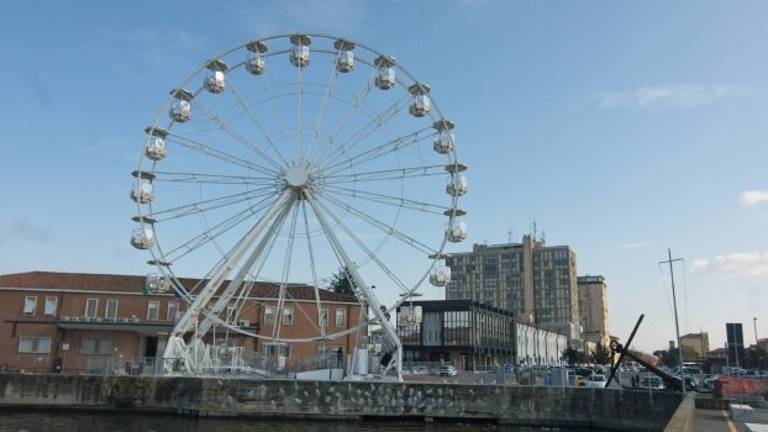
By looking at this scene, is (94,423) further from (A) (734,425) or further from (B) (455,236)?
(A) (734,425)

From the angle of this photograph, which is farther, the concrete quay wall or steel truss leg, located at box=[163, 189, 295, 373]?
steel truss leg, located at box=[163, 189, 295, 373]

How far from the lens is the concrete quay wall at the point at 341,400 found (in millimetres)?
38344

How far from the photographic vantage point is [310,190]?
42.3 metres

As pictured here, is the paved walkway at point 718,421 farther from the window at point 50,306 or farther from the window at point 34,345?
the window at point 50,306

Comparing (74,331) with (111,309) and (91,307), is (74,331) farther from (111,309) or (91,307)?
(111,309)

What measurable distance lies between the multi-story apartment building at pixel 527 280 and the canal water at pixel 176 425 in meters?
138

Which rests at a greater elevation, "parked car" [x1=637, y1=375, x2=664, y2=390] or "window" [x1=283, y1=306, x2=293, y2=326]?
"window" [x1=283, y1=306, x2=293, y2=326]

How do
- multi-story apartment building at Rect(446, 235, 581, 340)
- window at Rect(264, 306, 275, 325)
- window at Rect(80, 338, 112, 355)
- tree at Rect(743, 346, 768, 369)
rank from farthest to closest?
multi-story apartment building at Rect(446, 235, 581, 340), tree at Rect(743, 346, 768, 369), window at Rect(264, 306, 275, 325), window at Rect(80, 338, 112, 355)

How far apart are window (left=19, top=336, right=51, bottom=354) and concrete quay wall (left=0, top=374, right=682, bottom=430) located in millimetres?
16393

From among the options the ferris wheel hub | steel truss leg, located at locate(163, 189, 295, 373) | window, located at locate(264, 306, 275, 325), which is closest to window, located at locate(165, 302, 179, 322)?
window, located at locate(264, 306, 275, 325)

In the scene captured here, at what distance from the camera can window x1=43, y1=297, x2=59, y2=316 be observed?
5659cm

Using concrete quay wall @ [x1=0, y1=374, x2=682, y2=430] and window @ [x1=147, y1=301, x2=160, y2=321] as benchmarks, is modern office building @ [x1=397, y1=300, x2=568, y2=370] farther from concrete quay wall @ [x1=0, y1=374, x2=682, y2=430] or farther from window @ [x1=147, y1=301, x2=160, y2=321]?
Result: concrete quay wall @ [x1=0, y1=374, x2=682, y2=430]

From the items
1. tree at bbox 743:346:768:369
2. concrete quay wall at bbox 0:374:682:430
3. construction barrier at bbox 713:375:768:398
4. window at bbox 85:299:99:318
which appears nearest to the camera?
construction barrier at bbox 713:375:768:398

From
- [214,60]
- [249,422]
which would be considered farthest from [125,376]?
[214,60]
